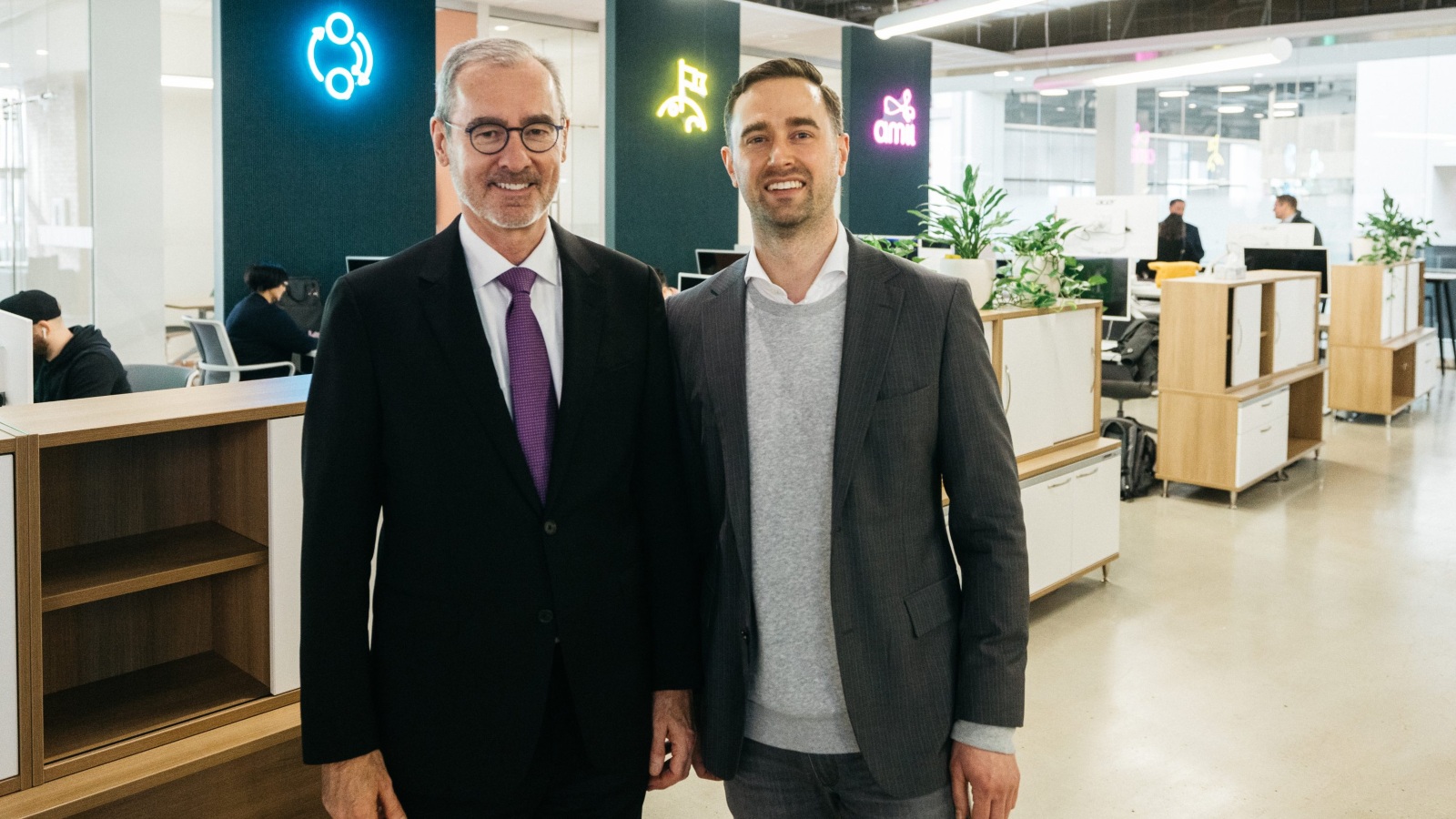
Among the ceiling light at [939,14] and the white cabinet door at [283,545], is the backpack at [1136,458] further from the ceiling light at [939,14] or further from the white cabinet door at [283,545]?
the white cabinet door at [283,545]

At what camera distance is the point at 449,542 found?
1458mm

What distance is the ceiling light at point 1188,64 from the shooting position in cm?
912

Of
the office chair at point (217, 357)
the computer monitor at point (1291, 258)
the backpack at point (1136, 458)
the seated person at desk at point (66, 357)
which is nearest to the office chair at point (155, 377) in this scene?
the seated person at desk at point (66, 357)

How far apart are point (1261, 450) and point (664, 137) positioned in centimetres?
530

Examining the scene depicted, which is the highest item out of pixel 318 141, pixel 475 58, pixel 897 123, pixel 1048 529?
pixel 897 123

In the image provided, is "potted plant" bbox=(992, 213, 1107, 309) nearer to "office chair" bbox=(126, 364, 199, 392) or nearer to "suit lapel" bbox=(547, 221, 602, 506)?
"suit lapel" bbox=(547, 221, 602, 506)

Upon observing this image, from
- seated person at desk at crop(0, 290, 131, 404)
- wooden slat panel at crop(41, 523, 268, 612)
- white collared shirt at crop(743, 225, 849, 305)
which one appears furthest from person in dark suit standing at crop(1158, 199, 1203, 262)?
wooden slat panel at crop(41, 523, 268, 612)

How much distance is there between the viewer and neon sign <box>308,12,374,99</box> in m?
7.00

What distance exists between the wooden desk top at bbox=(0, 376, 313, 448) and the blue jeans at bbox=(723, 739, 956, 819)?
89 centimetres

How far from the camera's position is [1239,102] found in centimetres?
1391

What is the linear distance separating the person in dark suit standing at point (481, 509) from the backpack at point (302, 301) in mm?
5796

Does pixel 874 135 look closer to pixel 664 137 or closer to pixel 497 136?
pixel 664 137

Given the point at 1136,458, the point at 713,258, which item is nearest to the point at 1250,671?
the point at 1136,458

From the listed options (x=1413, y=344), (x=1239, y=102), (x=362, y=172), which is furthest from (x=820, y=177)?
(x=1239, y=102)
